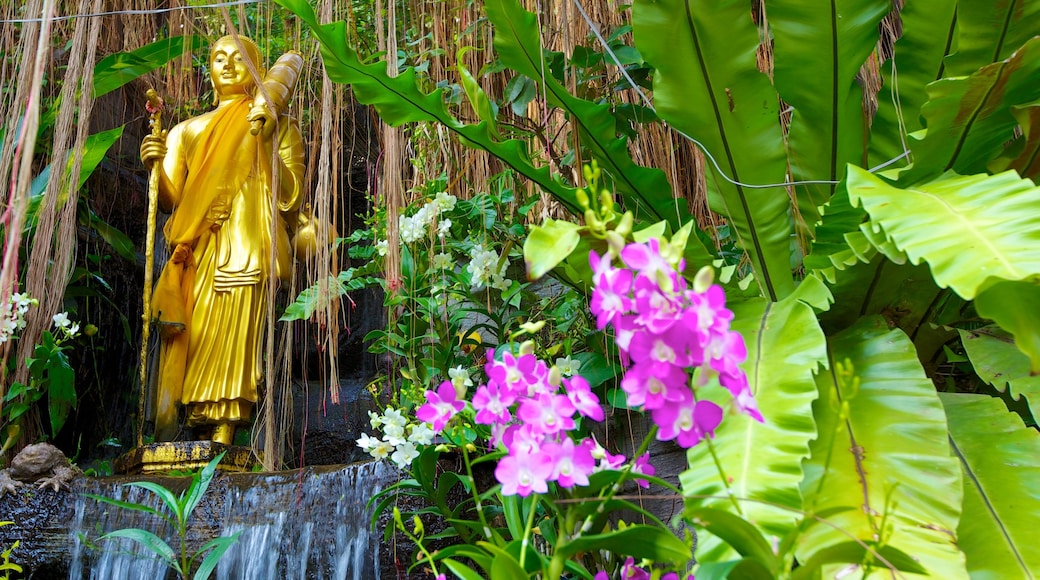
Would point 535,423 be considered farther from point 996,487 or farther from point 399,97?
point 399,97

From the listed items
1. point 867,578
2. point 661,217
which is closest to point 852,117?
point 661,217

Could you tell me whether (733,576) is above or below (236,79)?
below

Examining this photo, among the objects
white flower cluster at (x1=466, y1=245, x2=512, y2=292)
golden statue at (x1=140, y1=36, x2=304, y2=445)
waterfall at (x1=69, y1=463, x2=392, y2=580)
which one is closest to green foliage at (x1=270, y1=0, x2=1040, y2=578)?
white flower cluster at (x1=466, y1=245, x2=512, y2=292)

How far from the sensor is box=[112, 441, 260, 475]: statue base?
2508mm

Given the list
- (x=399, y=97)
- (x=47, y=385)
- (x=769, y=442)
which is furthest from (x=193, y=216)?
(x=769, y=442)

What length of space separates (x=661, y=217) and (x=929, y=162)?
1.37 ft

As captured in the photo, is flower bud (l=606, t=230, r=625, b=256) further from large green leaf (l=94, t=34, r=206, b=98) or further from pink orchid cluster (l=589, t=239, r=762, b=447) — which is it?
large green leaf (l=94, t=34, r=206, b=98)

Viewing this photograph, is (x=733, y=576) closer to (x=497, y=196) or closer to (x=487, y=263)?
(x=487, y=263)

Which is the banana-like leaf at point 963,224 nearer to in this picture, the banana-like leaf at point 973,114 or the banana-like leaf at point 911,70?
the banana-like leaf at point 973,114

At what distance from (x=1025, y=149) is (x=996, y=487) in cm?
54

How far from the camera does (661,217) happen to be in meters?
1.45

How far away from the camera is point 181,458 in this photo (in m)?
2.52

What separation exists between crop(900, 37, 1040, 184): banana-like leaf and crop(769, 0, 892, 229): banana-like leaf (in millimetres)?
197

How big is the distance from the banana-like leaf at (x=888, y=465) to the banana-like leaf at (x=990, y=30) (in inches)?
19.4
